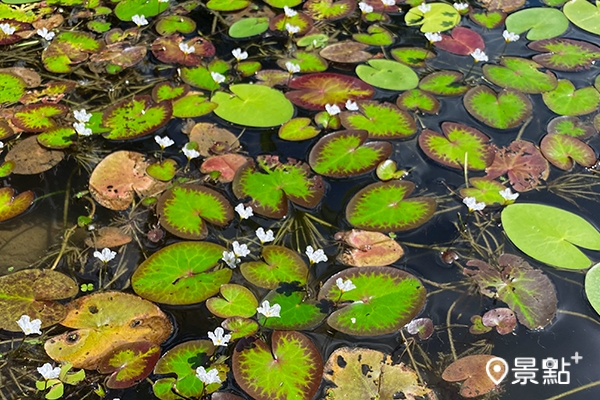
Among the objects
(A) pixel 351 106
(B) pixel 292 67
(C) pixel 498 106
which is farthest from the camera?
(B) pixel 292 67

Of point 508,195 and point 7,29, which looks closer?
point 508,195

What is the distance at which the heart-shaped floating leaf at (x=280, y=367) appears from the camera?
8.48 feet

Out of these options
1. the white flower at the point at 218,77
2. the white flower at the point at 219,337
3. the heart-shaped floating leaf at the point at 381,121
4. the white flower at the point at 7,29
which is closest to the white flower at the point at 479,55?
the heart-shaped floating leaf at the point at 381,121

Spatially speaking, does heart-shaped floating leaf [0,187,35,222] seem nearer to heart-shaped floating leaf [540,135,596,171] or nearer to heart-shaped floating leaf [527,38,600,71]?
heart-shaped floating leaf [540,135,596,171]

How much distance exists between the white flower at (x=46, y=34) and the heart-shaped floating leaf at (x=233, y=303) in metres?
3.05

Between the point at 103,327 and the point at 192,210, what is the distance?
897 mm

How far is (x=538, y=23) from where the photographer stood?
4965mm

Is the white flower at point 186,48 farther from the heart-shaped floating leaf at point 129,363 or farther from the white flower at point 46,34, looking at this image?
the heart-shaped floating leaf at point 129,363

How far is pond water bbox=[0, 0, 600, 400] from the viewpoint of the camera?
2760 millimetres

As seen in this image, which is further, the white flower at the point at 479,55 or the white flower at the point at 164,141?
the white flower at the point at 479,55

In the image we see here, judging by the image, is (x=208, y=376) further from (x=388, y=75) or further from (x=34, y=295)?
(x=388, y=75)

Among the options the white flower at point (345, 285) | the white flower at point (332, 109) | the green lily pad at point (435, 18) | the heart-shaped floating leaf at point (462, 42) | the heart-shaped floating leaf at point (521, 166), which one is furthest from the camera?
the green lily pad at point (435, 18)

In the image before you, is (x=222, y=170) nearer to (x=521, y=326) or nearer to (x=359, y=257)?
(x=359, y=257)

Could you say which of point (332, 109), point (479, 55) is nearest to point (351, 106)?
point (332, 109)
